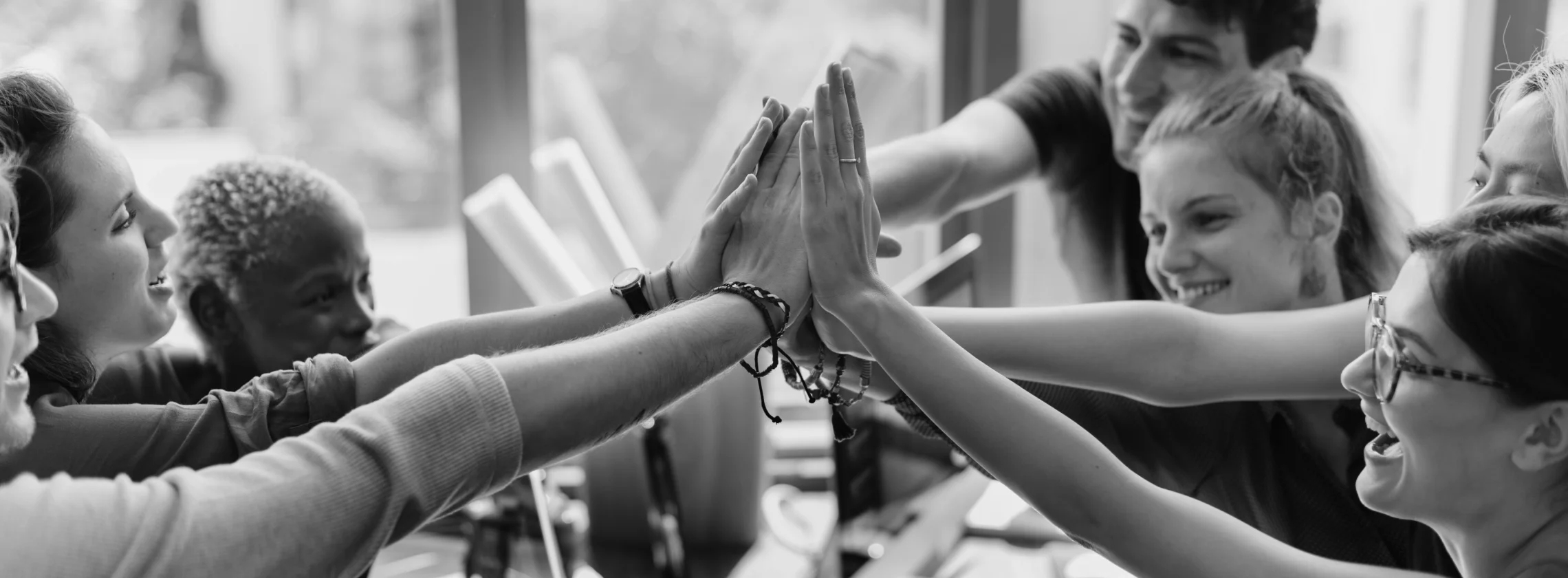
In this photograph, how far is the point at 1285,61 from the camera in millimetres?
1660

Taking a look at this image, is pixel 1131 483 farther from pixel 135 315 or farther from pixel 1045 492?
pixel 135 315

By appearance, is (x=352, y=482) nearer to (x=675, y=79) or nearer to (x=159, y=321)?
(x=159, y=321)

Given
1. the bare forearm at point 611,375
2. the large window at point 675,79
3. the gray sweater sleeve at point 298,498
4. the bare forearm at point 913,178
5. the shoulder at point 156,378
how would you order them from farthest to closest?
the large window at point 675,79, the bare forearm at point 913,178, the shoulder at point 156,378, the bare forearm at point 611,375, the gray sweater sleeve at point 298,498

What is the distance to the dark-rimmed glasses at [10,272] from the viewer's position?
76cm

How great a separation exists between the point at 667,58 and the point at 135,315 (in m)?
1.80

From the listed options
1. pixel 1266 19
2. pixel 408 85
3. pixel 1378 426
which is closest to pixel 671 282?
pixel 1378 426

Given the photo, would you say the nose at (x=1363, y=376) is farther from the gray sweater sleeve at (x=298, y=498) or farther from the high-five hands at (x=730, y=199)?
the gray sweater sleeve at (x=298, y=498)

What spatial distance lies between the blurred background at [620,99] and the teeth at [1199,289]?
44 centimetres

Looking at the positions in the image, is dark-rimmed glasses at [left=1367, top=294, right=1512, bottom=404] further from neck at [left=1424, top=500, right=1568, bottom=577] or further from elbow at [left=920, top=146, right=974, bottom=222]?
elbow at [left=920, top=146, right=974, bottom=222]

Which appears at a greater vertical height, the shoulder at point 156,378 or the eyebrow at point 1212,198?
the eyebrow at point 1212,198

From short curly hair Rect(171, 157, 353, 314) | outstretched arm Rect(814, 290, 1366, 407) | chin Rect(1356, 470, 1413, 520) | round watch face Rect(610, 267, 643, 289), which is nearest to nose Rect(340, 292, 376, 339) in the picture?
short curly hair Rect(171, 157, 353, 314)

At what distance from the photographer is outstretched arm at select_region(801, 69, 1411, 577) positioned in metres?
0.97

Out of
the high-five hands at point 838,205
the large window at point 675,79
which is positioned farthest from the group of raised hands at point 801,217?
the large window at point 675,79

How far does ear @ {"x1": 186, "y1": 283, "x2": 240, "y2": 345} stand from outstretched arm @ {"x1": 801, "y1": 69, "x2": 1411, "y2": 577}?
755 millimetres
